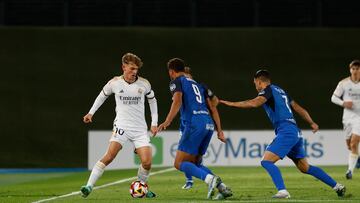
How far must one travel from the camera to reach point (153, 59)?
1056 inches

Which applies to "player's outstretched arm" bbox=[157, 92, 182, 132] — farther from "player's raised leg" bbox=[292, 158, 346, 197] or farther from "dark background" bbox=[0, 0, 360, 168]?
"dark background" bbox=[0, 0, 360, 168]

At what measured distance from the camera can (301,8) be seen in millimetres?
26859

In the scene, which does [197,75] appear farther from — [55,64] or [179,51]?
[55,64]

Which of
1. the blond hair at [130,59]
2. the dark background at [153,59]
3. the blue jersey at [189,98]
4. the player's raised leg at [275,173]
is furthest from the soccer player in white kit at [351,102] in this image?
the dark background at [153,59]

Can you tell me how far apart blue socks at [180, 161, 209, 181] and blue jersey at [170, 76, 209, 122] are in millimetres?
622

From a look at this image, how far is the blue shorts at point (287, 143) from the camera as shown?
1184 centimetres

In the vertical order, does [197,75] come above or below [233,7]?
below

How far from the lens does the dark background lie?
1051 inches

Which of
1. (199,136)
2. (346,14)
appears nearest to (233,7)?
(346,14)

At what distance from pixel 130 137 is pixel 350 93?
680cm

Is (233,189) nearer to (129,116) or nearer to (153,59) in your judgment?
(129,116)

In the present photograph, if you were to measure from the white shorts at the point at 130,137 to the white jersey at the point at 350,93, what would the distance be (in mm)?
6447

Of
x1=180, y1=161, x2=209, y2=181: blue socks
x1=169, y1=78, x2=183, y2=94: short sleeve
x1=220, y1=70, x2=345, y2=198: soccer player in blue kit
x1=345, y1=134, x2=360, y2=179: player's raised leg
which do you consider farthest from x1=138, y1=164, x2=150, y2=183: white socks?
x1=345, y1=134, x2=360, y2=179: player's raised leg

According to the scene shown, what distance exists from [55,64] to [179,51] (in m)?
3.70
